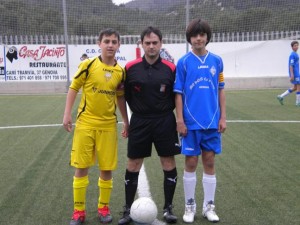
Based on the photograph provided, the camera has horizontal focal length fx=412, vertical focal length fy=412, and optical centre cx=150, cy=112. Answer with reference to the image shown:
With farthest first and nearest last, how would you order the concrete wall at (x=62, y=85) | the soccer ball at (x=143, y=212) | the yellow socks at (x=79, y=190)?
the concrete wall at (x=62, y=85)
the yellow socks at (x=79, y=190)
the soccer ball at (x=143, y=212)

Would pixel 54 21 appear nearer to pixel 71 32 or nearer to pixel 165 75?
pixel 71 32

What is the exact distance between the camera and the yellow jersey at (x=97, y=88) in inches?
149

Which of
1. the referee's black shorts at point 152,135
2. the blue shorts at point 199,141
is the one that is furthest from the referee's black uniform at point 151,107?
the blue shorts at point 199,141

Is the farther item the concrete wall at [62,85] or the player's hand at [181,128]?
the concrete wall at [62,85]

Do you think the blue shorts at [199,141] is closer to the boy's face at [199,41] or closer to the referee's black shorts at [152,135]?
the referee's black shorts at [152,135]

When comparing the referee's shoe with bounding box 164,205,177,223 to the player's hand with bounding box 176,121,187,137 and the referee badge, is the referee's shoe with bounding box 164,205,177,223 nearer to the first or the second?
the player's hand with bounding box 176,121,187,137

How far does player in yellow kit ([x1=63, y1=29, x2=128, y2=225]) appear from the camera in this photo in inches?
149

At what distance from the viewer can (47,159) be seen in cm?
620

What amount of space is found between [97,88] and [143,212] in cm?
120

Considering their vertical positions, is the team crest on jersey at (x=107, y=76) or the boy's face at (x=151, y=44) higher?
the boy's face at (x=151, y=44)

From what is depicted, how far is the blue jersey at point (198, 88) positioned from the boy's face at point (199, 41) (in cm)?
8

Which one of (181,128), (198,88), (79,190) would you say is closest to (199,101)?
(198,88)

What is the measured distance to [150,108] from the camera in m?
3.81

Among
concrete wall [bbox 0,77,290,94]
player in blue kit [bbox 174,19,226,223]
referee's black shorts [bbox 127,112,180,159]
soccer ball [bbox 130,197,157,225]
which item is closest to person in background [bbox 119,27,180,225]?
referee's black shorts [bbox 127,112,180,159]
